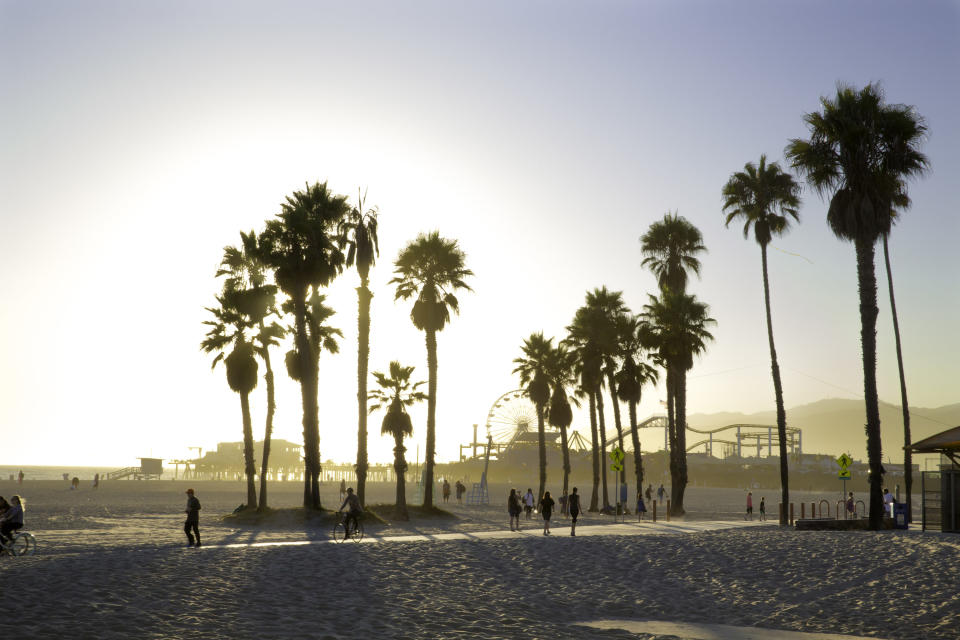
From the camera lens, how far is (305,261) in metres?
39.8

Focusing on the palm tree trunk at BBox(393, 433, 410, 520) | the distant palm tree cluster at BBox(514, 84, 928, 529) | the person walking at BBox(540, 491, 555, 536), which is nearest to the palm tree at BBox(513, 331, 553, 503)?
the distant palm tree cluster at BBox(514, 84, 928, 529)

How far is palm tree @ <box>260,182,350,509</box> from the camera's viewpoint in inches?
1560

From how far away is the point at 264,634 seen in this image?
1251 centimetres

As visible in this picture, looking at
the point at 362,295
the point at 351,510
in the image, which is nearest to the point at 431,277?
the point at 362,295

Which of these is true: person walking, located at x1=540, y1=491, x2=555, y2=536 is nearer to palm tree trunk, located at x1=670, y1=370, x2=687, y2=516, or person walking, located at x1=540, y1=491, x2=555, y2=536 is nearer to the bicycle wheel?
the bicycle wheel

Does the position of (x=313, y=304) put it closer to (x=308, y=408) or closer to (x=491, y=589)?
(x=308, y=408)

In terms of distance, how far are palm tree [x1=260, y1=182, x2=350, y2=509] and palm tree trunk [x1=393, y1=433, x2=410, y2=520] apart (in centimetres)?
468

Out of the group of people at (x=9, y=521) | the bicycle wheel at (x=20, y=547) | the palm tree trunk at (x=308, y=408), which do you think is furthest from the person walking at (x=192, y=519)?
the palm tree trunk at (x=308, y=408)

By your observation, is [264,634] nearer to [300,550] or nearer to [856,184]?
[300,550]

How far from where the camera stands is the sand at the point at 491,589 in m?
13.4

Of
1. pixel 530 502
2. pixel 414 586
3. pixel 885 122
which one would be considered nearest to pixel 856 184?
pixel 885 122

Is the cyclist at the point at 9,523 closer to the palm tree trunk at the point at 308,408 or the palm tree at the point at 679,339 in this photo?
the palm tree trunk at the point at 308,408

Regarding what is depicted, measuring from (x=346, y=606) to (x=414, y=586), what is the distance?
2.83 m

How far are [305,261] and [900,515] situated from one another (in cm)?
2657
